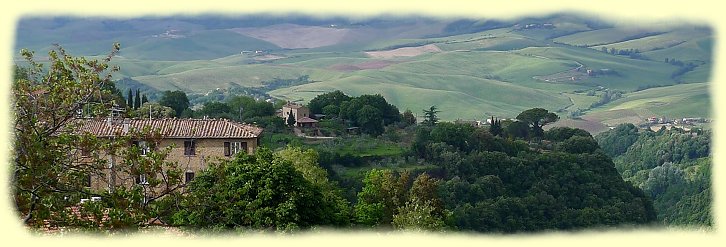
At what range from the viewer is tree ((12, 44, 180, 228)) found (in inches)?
460

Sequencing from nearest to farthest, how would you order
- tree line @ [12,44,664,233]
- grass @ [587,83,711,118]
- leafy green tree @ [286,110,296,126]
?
tree line @ [12,44,664,233] < leafy green tree @ [286,110,296,126] < grass @ [587,83,711,118]

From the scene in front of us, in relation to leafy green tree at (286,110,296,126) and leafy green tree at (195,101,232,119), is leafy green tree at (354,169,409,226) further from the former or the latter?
leafy green tree at (195,101,232,119)

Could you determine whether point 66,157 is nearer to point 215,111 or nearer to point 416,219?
point 416,219

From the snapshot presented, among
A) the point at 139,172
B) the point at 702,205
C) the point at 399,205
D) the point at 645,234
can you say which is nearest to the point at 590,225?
the point at 702,205

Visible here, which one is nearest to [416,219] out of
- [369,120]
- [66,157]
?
[66,157]

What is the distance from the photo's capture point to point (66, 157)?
12367 millimetres

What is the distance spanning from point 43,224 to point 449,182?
1922 inches

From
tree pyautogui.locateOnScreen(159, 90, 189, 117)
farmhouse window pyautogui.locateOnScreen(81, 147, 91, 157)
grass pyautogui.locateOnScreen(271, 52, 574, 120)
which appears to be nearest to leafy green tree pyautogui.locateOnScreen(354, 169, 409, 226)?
farmhouse window pyautogui.locateOnScreen(81, 147, 91, 157)

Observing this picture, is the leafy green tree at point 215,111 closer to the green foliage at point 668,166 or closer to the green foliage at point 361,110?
the green foliage at point 361,110

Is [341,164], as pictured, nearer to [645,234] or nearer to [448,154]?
[448,154]

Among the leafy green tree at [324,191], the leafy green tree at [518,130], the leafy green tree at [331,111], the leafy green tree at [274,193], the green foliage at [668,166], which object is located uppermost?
the leafy green tree at [274,193]

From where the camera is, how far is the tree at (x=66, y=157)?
38.3 feet

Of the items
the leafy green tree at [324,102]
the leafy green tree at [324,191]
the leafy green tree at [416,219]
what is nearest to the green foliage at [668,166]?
the leafy green tree at [324,102]

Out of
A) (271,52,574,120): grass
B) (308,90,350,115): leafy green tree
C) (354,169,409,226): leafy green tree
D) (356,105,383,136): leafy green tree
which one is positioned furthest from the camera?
(271,52,574,120): grass
